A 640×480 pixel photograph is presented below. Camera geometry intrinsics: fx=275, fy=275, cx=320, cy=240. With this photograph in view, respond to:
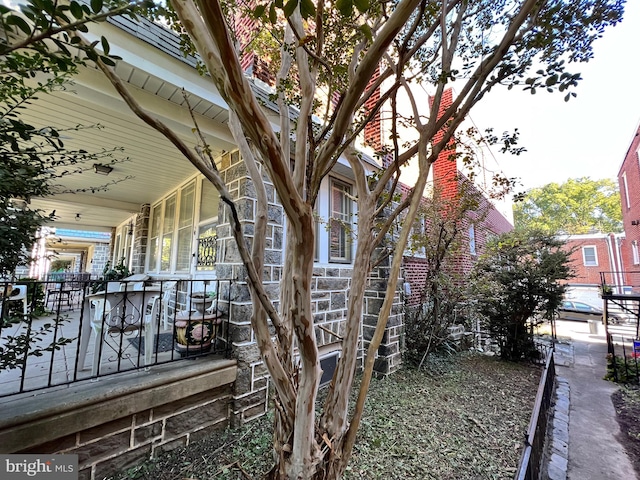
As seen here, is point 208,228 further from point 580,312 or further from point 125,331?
point 580,312

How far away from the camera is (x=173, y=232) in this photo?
15.9 feet

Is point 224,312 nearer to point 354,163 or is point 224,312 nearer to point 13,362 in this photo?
point 13,362

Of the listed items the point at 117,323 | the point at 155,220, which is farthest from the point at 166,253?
the point at 117,323

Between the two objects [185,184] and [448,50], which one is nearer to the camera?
[448,50]

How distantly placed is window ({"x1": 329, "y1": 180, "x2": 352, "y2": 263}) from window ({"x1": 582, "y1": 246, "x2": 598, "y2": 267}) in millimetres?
22005

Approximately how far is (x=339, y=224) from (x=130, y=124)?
2806 millimetres

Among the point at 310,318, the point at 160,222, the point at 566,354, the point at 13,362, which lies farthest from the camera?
the point at 566,354

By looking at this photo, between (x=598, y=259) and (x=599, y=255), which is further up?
(x=599, y=255)

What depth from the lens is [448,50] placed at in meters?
1.74

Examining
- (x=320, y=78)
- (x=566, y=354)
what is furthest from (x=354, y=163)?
(x=566, y=354)

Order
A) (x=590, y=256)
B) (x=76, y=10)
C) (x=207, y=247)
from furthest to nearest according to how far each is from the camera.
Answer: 1. (x=590, y=256)
2. (x=207, y=247)
3. (x=76, y=10)

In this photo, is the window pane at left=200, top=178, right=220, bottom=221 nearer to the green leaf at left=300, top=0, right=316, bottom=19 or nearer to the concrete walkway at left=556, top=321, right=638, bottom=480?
the green leaf at left=300, top=0, right=316, bottom=19

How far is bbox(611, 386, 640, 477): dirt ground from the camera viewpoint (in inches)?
107

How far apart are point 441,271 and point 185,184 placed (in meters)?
4.58
